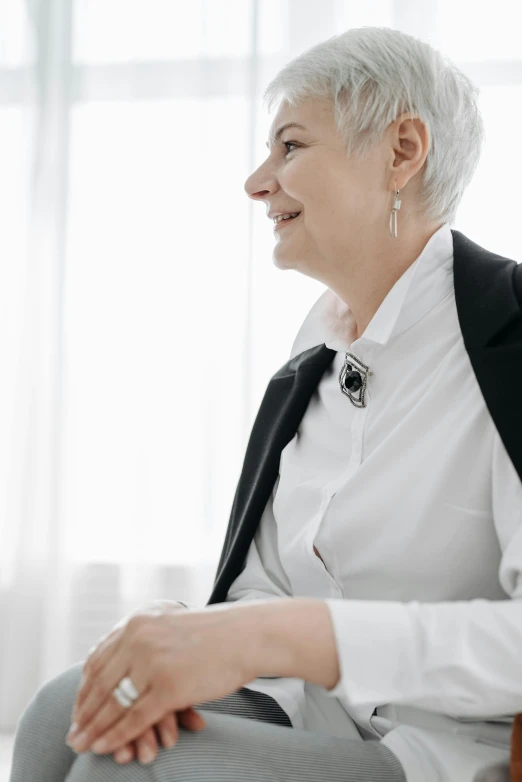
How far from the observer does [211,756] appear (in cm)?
77

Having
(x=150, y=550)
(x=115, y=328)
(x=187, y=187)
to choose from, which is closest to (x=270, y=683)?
(x=150, y=550)

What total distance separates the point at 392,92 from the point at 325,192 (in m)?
0.18

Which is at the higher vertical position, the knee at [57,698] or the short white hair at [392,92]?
the short white hair at [392,92]

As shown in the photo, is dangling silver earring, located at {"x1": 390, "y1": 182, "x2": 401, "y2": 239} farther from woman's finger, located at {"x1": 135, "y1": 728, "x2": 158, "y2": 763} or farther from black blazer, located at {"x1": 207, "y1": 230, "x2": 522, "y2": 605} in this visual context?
woman's finger, located at {"x1": 135, "y1": 728, "x2": 158, "y2": 763}

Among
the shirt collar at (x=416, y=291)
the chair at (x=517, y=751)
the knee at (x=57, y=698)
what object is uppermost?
the shirt collar at (x=416, y=291)

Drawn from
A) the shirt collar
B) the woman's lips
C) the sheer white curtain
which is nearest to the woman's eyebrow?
the woman's lips

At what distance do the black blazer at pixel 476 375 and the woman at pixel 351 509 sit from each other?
0.02 metres

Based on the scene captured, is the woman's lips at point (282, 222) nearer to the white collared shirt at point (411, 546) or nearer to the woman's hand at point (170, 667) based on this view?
the white collared shirt at point (411, 546)

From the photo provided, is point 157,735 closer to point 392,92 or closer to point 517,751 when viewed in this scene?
point 517,751

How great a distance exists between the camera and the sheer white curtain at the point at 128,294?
7.76 ft

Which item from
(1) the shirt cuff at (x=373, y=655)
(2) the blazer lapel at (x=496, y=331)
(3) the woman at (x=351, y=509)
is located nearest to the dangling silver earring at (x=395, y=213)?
(3) the woman at (x=351, y=509)

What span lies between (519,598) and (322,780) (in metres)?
0.29

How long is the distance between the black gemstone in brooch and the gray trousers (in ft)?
1.53

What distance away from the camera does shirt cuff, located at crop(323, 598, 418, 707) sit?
76 cm
